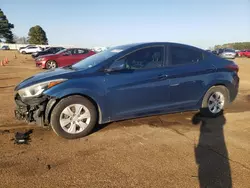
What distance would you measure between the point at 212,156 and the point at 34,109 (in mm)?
2811

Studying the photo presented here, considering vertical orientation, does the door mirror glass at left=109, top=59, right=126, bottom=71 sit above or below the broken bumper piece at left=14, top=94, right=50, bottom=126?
above

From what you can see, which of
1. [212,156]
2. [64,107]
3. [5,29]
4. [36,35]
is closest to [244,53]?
[212,156]

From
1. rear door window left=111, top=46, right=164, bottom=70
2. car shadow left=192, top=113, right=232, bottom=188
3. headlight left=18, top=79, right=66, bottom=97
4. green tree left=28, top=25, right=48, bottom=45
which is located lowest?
→ car shadow left=192, top=113, right=232, bottom=188

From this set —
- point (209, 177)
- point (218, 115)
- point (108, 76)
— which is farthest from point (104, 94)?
point (218, 115)

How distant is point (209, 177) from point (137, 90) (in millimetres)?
1967

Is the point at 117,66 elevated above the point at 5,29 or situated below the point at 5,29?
below

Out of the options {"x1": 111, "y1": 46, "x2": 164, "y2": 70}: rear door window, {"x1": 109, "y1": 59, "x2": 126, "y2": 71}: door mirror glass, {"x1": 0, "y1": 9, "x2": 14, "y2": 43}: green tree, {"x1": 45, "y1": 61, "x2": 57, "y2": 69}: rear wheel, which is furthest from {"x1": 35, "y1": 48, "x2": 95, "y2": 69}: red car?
{"x1": 0, "y1": 9, "x2": 14, "y2": 43}: green tree

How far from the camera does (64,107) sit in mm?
4008

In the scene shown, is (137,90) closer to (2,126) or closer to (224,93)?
(224,93)

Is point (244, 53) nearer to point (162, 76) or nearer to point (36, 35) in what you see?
point (162, 76)

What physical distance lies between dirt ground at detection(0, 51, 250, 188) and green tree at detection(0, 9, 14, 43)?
271 ft

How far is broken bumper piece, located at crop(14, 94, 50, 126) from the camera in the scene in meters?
3.95

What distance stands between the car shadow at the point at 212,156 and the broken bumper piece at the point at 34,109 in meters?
2.45

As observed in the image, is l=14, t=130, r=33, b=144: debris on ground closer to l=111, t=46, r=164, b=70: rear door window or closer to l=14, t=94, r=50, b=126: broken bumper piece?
l=14, t=94, r=50, b=126: broken bumper piece
